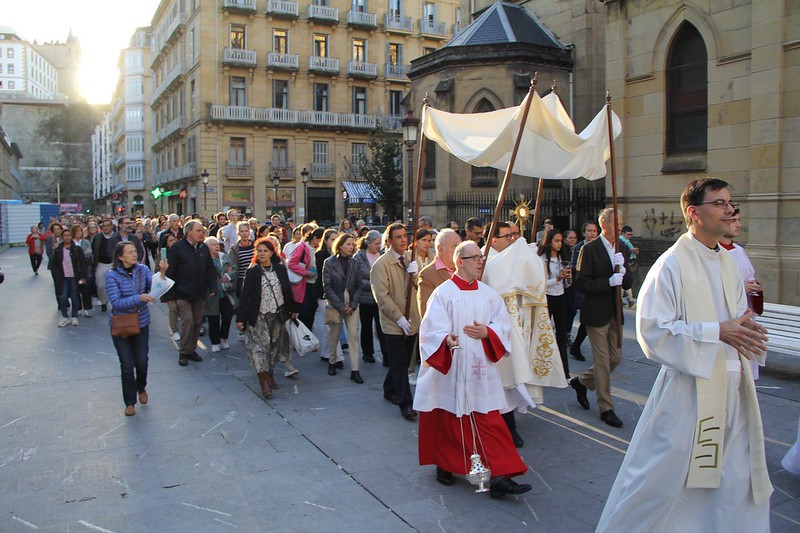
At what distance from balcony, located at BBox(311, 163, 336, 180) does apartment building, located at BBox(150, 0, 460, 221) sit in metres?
0.07

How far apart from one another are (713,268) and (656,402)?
2.58ft

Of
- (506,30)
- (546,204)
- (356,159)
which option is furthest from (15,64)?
(546,204)

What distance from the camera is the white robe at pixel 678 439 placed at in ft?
11.0

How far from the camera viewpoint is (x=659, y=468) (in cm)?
343

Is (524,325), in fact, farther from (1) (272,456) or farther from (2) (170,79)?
(2) (170,79)

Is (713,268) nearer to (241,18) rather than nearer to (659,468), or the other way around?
(659,468)

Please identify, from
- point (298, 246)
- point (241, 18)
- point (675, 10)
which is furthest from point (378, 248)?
point (241, 18)

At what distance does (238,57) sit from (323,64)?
611 cm

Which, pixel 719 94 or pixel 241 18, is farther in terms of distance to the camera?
pixel 241 18

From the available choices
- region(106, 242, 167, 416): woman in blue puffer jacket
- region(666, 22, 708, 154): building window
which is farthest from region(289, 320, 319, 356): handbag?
region(666, 22, 708, 154): building window

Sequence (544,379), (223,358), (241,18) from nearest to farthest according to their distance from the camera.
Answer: (544,379), (223,358), (241,18)

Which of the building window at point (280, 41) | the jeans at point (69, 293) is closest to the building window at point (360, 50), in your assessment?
the building window at point (280, 41)

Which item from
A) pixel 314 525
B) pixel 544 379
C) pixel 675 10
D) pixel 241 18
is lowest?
pixel 314 525

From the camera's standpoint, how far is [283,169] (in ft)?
149
